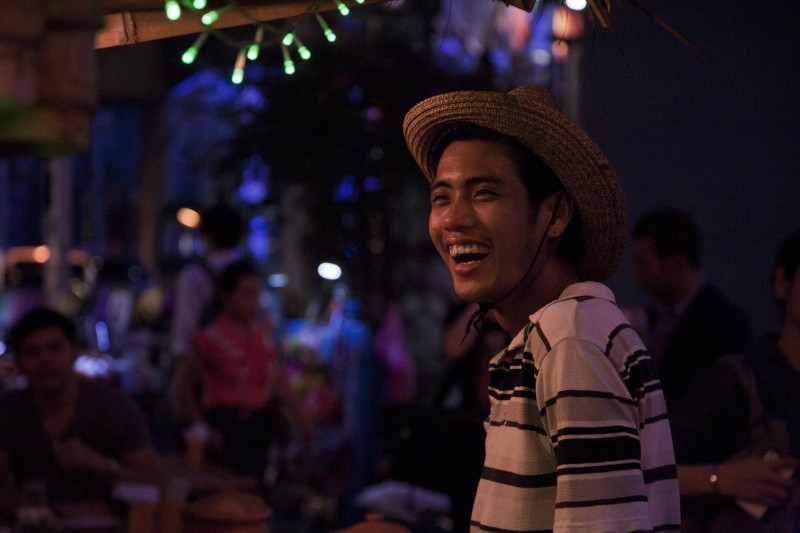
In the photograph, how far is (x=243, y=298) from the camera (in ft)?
19.1

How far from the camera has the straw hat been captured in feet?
6.70

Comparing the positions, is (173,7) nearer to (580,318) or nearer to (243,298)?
(580,318)

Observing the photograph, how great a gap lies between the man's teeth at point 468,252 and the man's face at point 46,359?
9.16 ft

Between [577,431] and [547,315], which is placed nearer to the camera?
[577,431]

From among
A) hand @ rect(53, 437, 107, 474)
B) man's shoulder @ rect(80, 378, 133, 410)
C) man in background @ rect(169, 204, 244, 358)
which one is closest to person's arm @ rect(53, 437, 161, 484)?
hand @ rect(53, 437, 107, 474)

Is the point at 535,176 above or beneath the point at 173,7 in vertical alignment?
beneath

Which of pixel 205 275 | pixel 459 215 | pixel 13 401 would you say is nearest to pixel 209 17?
pixel 459 215

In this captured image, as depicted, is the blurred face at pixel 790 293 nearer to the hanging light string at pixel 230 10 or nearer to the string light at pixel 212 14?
the hanging light string at pixel 230 10

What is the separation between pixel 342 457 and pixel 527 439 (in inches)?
224

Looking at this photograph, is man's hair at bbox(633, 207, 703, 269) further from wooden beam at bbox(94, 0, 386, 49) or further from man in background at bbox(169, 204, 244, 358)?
man in background at bbox(169, 204, 244, 358)

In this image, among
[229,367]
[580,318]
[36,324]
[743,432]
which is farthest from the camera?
[229,367]

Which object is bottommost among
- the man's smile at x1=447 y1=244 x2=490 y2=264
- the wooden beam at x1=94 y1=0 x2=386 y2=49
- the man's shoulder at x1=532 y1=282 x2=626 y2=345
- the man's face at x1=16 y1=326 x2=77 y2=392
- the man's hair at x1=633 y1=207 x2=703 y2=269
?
the man's face at x1=16 y1=326 x2=77 y2=392

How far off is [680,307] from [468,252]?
2.58 m

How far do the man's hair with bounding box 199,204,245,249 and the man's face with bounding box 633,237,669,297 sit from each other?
2.84 m
